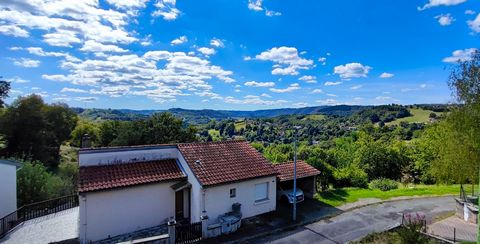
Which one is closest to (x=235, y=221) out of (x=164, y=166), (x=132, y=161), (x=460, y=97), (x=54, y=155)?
(x=164, y=166)

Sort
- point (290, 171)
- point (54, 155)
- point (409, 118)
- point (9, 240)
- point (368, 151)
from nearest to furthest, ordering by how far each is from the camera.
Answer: point (9, 240)
point (290, 171)
point (368, 151)
point (54, 155)
point (409, 118)

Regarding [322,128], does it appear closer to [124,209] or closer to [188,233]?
[188,233]

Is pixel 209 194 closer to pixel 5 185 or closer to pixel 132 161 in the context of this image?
pixel 132 161

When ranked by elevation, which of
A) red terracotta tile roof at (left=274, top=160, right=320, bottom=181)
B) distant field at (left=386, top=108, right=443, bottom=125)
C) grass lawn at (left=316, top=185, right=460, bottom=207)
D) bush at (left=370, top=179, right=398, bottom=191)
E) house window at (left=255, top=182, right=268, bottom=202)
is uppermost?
distant field at (left=386, top=108, right=443, bottom=125)

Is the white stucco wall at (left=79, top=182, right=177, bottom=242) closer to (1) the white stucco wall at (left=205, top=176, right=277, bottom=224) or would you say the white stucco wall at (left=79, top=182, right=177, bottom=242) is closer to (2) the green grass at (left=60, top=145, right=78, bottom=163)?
(1) the white stucco wall at (left=205, top=176, right=277, bottom=224)

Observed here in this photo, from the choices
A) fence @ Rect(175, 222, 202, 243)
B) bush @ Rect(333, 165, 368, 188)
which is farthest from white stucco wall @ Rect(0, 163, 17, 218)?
bush @ Rect(333, 165, 368, 188)

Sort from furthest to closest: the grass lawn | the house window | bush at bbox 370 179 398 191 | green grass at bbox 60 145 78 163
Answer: green grass at bbox 60 145 78 163, bush at bbox 370 179 398 191, the grass lawn, the house window
